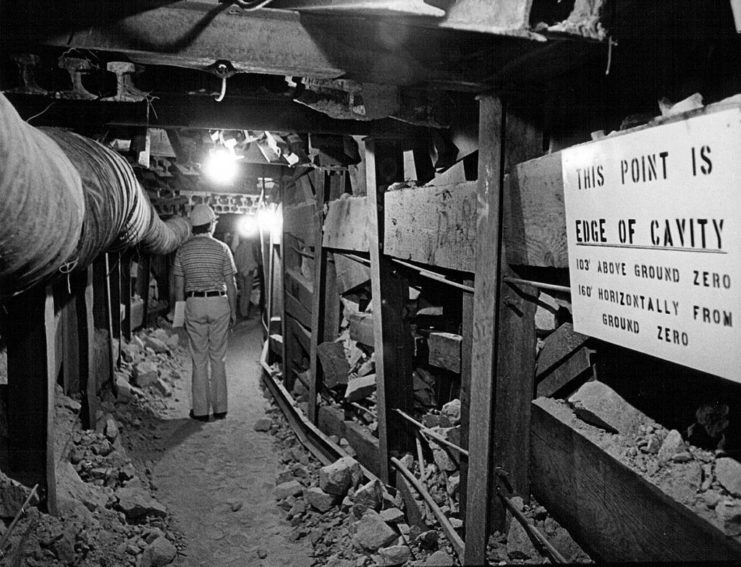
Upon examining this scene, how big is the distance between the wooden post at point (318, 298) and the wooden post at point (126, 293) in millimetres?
4244

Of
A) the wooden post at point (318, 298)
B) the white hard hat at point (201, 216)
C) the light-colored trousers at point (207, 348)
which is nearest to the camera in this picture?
the wooden post at point (318, 298)

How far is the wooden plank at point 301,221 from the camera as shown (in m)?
6.50

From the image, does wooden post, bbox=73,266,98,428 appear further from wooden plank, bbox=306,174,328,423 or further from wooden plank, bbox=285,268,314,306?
wooden plank, bbox=285,268,314,306

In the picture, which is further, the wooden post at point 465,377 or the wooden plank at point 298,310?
the wooden plank at point 298,310

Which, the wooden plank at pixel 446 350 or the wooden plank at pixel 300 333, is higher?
the wooden plank at pixel 446 350

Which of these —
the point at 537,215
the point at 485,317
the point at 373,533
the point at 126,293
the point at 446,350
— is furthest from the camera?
the point at 126,293

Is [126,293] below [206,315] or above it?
above

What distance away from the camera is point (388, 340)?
13.8 ft

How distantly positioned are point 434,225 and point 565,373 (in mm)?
1273

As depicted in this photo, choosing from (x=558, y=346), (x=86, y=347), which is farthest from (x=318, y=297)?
(x=558, y=346)

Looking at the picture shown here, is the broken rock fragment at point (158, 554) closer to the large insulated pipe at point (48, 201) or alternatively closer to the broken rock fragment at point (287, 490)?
the broken rock fragment at point (287, 490)

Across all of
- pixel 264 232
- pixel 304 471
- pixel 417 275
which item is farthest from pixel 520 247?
pixel 264 232

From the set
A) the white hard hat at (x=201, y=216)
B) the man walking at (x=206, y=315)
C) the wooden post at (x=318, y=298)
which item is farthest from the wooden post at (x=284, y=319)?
the wooden post at (x=318, y=298)

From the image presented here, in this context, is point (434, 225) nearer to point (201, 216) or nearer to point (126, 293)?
point (201, 216)
